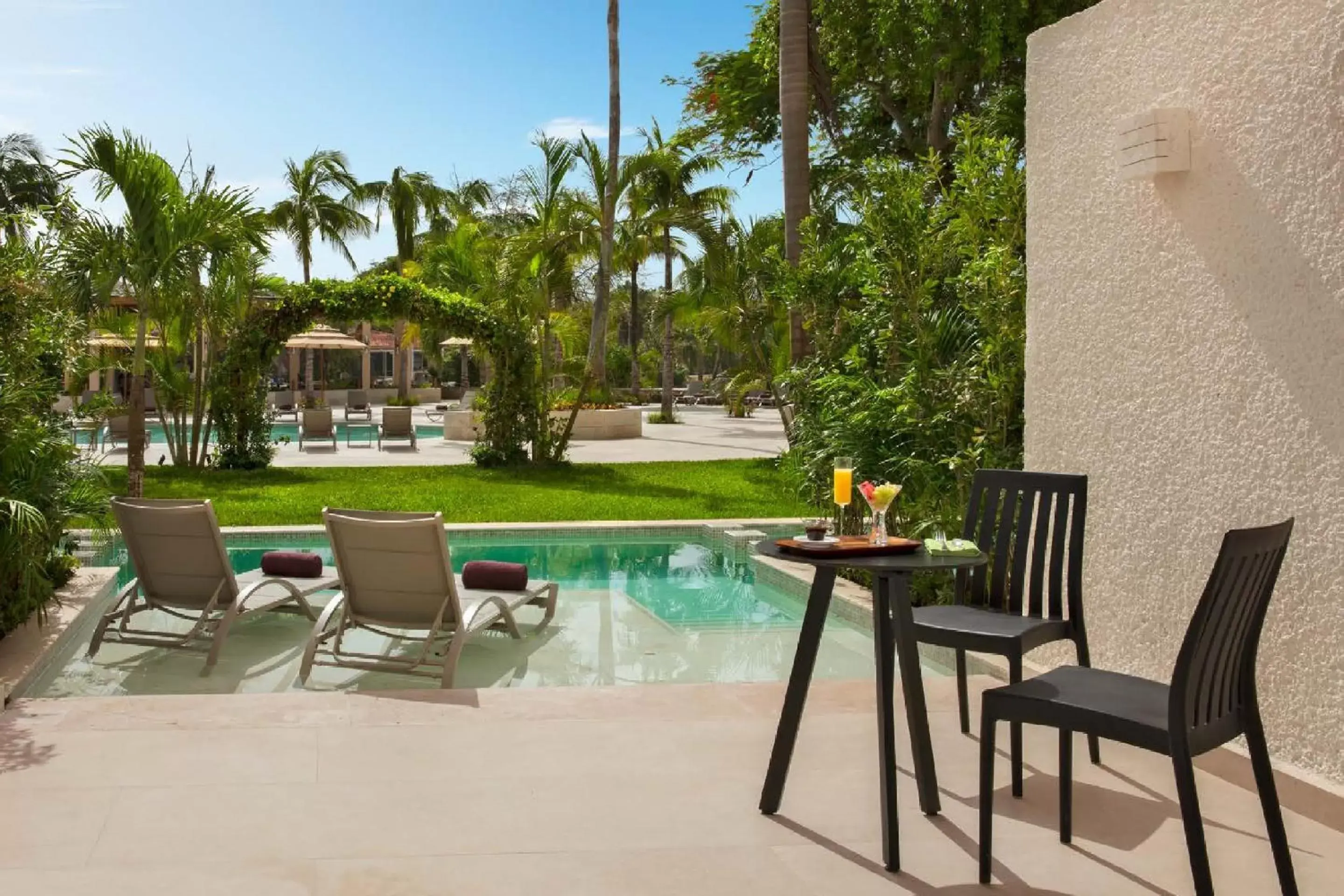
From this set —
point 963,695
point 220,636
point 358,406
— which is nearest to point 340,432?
point 358,406

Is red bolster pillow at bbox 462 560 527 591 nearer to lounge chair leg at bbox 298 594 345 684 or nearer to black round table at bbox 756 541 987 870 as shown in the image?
lounge chair leg at bbox 298 594 345 684

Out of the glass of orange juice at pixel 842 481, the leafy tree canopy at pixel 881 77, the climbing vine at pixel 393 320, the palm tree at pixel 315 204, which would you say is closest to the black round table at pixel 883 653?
the glass of orange juice at pixel 842 481

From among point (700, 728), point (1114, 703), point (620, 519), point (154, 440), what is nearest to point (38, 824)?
point (700, 728)

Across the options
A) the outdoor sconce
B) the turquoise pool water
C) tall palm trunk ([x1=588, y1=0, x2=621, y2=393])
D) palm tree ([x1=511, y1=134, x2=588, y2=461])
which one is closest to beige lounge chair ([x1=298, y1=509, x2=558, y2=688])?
the outdoor sconce

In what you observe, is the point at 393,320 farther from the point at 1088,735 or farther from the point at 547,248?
the point at 1088,735

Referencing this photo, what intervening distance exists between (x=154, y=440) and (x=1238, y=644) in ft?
73.4

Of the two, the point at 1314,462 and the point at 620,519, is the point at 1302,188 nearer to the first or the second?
the point at 1314,462

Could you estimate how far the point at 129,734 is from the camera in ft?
13.9

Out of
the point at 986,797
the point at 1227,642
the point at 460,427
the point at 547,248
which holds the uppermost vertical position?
the point at 547,248

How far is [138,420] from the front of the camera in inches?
466

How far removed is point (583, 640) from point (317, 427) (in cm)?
1361

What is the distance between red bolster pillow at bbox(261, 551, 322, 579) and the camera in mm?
6871

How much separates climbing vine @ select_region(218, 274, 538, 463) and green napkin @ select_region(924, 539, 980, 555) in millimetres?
13079

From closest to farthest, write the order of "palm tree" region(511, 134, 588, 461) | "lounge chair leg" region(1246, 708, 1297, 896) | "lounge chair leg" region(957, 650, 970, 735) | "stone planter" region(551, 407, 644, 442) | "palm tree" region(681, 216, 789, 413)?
"lounge chair leg" region(1246, 708, 1297, 896)
"lounge chair leg" region(957, 650, 970, 735)
"palm tree" region(681, 216, 789, 413)
"palm tree" region(511, 134, 588, 461)
"stone planter" region(551, 407, 644, 442)
